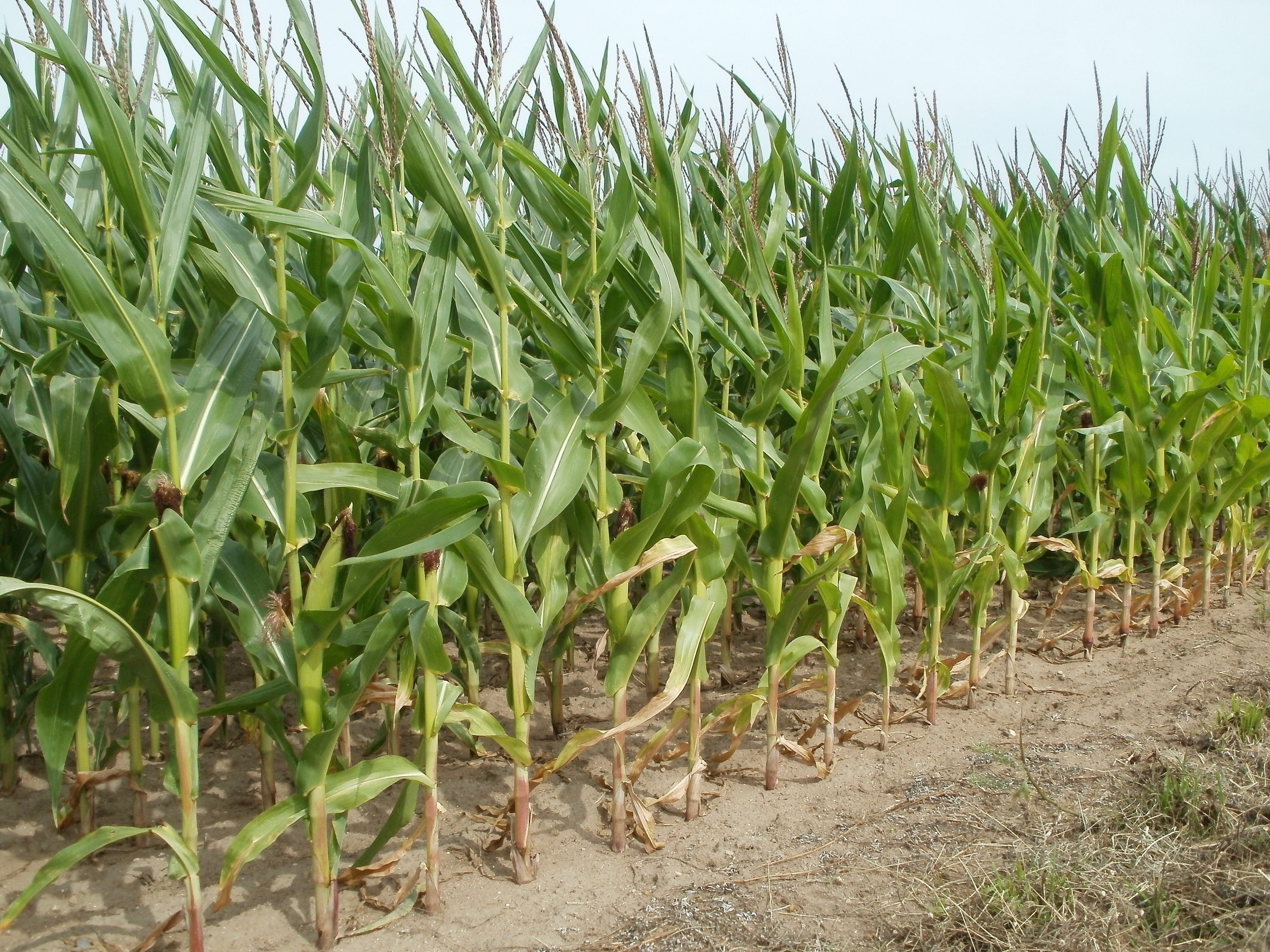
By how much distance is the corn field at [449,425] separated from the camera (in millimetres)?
1962

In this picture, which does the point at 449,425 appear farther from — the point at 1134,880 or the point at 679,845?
the point at 1134,880

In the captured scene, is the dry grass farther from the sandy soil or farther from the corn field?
the corn field

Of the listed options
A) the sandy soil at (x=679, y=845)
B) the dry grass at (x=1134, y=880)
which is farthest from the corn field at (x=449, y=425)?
the dry grass at (x=1134, y=880)

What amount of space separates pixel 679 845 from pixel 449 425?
1267mm

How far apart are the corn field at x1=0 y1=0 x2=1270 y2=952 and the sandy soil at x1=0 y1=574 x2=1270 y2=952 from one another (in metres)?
0.08

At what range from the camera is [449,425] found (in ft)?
7.30

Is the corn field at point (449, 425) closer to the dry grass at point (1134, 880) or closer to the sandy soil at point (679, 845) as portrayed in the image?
the sandy soil at point (679, 845)

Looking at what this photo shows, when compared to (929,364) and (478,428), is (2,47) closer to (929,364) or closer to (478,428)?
(478,428)

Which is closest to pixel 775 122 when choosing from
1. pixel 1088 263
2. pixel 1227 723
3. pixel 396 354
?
pixel 1088 263

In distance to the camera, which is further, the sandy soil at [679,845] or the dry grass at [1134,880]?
the sandy soil at [679,845]

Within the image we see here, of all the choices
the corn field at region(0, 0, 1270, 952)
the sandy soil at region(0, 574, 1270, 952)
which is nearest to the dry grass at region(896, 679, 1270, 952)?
the sandy soil at region(0, 574, 1270, 952)

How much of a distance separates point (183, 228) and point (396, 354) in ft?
1.49

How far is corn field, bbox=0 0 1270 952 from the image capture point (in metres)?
1.96

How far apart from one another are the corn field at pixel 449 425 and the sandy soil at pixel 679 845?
76 mm
